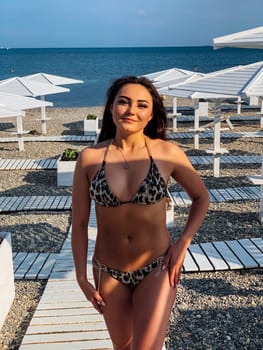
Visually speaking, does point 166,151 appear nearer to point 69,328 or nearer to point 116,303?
point 116,303

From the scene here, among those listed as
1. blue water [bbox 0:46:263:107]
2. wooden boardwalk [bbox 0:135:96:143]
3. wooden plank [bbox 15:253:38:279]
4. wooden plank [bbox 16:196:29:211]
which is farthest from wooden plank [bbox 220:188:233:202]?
blue water [bbox 0:46:263:107]

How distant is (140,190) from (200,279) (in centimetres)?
288

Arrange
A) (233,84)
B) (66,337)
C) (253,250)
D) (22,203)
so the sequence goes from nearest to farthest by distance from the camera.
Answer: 1. (66,337)
2. (253,250)
3. (233,84)
4. (22,203)

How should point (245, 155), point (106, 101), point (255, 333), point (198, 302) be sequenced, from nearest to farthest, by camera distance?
1. point (106, 101)
2. point (255, 333)
3. point (198, 302)
4. point (245, 155)

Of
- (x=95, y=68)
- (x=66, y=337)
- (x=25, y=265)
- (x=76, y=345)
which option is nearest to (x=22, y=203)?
(x=25, y=265)

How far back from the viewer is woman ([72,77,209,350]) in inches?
80.7

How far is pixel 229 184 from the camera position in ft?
28.0

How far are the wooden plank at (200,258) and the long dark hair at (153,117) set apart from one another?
9.39 feet

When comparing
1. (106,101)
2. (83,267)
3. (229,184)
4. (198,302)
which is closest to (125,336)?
(83,267)

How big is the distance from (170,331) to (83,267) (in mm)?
1767

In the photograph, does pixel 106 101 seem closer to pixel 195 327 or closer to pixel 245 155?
pixel 195 327

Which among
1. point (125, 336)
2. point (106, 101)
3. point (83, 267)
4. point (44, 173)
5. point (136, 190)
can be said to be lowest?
point (44, 173)

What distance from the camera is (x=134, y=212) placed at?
81.0 inches

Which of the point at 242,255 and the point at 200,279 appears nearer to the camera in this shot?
the point at 200,279
